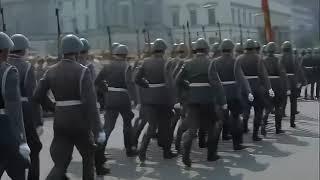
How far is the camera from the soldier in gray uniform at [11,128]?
17.1 feet

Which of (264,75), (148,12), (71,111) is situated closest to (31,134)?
(71,111)

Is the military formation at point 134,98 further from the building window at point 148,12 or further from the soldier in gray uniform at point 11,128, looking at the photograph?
the building window at point 148,12

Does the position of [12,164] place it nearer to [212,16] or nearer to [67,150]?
[67,150]

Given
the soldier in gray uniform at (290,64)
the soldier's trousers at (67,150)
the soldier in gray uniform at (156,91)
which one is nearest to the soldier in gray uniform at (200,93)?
the soldier in gray uniform at (156,91)

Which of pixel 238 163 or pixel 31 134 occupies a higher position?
pixel 31 134

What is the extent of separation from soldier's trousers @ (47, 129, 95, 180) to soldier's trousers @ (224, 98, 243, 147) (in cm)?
425

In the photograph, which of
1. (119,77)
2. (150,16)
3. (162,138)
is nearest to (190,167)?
(162,138)

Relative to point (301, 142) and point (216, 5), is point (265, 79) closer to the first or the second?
point (301, 142)

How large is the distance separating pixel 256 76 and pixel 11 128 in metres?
6.63

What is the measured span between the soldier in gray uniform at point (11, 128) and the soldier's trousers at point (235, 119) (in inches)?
210

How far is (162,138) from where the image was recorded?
9.34 metres

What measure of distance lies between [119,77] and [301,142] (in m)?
3.54

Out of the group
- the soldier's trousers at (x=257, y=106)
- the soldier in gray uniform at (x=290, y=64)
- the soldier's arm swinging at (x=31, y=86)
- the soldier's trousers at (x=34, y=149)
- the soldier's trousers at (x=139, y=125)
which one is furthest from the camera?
the soldier in gray uniform at (x=290, y=64)

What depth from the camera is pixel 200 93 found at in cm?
880
